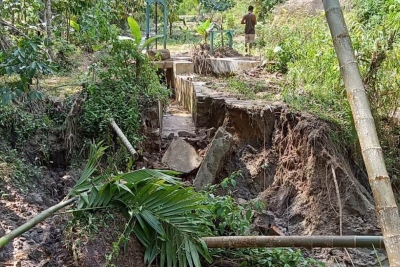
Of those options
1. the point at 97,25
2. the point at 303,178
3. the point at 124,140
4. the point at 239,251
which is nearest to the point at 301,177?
the point at 303,178

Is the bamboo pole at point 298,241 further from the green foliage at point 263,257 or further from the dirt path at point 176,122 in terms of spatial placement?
the dirt path at point 176,122

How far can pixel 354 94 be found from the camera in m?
1.87

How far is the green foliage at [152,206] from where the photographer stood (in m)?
3.87

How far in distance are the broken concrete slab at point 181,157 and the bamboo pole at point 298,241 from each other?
2176 mm

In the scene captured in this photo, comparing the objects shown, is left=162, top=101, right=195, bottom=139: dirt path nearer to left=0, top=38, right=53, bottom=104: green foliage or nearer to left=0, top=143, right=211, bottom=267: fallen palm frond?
left=0, top=38, right=53, bottom=104: green foliage

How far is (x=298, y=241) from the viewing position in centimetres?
408

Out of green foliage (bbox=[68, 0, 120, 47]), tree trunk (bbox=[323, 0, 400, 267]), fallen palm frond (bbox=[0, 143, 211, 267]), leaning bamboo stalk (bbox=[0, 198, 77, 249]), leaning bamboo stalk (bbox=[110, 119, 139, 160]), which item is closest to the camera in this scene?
tree trunk (bbox=[323, 0, 400, 267])

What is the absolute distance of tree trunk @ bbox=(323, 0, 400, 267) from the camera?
5.77 ft

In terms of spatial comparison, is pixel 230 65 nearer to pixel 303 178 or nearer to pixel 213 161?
pixel 213 161

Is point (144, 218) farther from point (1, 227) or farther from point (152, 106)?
point (152, 106)

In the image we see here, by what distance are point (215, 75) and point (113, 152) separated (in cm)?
459

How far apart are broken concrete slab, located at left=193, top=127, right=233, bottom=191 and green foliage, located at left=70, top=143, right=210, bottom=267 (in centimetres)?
202

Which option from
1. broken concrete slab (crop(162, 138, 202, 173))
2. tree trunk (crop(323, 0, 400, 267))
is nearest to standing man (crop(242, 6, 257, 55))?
broken concrete slab (crop(162, 138, 202, 173))

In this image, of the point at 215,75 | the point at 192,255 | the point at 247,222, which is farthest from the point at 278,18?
the point at 192,255
